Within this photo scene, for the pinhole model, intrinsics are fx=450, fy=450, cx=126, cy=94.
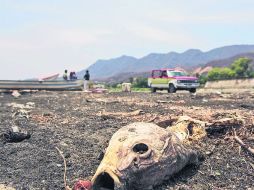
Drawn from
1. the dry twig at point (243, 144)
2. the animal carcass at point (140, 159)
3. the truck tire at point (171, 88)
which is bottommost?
the truck tire at point (171, 88)

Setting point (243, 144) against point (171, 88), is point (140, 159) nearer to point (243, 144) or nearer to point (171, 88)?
point (243, 144)

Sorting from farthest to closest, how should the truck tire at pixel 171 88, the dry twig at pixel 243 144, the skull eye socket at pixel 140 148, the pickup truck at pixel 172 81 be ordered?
1. the truck tire at pixel 171 88
2. the pickup truck at pixel 172 81
3. the dry twig at pixel 243 144
4. the skull eye socket at pixel 140 148

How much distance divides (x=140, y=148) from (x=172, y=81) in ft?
91.2

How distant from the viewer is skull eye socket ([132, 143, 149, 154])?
20.1 feet

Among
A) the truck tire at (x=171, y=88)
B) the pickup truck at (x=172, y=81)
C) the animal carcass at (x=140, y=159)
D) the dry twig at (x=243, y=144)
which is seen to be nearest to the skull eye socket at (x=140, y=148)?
the animal carcass at (x=140, y=159)

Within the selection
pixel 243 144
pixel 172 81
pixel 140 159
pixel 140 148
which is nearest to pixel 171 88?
pixel 172 81

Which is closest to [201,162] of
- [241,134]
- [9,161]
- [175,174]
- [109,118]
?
[175,174]

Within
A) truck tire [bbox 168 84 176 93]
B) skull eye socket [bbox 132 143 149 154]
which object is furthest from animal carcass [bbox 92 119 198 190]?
truck tire [bbox 168 84 176 93]

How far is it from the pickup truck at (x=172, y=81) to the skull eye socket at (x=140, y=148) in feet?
89.1

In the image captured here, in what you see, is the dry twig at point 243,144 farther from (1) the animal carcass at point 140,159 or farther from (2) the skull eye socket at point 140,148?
(2) the skull eye socket at point 140,148

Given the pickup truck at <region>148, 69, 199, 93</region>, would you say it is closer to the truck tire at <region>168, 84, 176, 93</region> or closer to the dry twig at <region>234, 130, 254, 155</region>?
the truck tire at <region>168, 84, 176, 93</region>

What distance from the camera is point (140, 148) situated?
6.20 metres

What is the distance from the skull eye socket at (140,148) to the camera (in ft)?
20.1

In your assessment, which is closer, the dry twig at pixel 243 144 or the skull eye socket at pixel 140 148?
the skull eye socket at pixel 140 148
